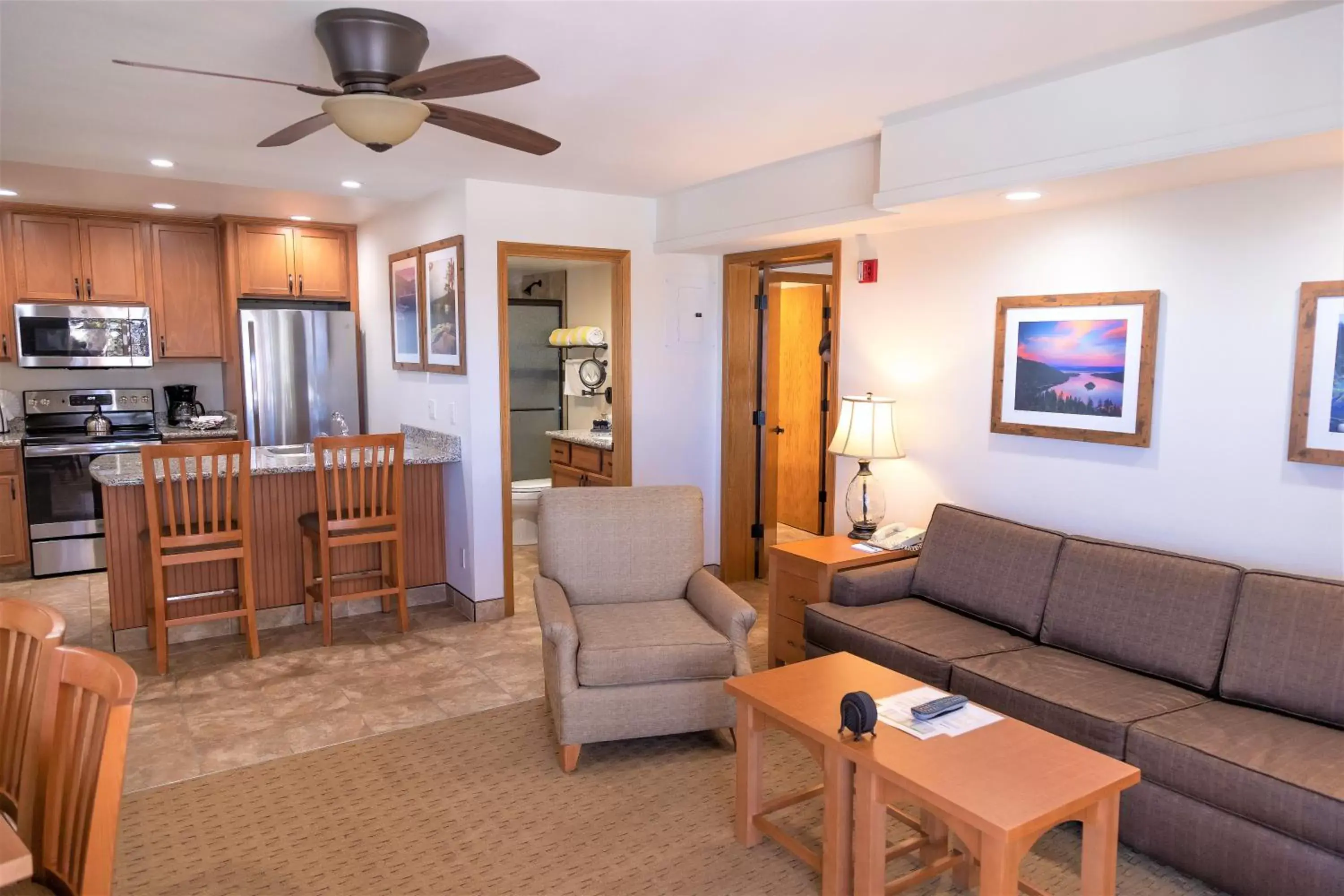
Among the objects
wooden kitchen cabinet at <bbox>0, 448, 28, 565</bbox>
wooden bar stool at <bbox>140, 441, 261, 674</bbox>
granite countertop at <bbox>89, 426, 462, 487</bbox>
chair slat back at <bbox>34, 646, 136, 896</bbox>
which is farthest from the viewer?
wooden kitchen cabinet at <bbox>0, 448, 28, 565</bbox>

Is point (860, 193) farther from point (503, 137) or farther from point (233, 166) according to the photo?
point (233, 166)

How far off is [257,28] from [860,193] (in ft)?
7.80

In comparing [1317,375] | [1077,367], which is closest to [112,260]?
[1077,367]

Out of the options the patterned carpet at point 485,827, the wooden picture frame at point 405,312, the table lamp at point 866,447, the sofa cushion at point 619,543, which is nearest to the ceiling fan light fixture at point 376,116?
the sofa cushion at point 619,543

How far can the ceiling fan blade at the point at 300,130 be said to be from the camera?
2.50 metres

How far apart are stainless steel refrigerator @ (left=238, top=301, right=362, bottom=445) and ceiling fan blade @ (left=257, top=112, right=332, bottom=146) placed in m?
3.16

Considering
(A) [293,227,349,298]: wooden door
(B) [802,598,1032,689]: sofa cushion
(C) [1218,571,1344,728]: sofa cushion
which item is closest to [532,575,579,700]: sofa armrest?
(B) [802,598,1032,689]: sofa cushion

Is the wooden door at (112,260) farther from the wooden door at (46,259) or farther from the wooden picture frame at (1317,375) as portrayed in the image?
the wooden picture frame at (1317,375)

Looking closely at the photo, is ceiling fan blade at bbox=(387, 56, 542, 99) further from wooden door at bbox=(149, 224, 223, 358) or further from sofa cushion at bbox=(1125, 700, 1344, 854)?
wooden door at bbox=(149, 224, 223, 358)

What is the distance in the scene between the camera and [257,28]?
7.91 ft

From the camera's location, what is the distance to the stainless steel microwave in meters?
5.53

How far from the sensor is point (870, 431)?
3883 millimetres

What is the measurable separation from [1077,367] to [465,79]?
2.50 metres

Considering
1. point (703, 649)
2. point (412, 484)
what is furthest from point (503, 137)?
point (412, 484)
